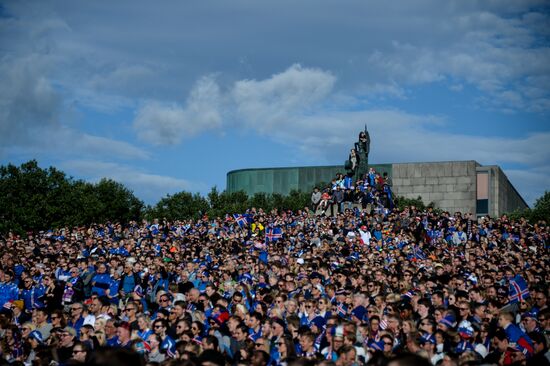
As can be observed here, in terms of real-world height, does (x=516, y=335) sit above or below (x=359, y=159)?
below

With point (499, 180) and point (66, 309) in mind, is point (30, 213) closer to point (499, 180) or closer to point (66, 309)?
point (66, 309)

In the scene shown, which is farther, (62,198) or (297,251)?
(62,198)

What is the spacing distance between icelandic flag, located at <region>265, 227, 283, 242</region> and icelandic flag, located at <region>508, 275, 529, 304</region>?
1561 centimetres

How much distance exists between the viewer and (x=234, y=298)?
14.8 metres

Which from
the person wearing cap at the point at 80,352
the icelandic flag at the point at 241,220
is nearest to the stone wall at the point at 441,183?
the icelandic flag at the point at 241,220

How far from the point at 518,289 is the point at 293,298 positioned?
17.0ft

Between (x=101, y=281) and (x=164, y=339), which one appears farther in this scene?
(x=101, y=281)

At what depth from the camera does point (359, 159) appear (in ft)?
131

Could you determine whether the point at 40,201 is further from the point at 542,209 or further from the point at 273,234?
the point at 542,209

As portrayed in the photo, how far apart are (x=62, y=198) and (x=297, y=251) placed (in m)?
44.3

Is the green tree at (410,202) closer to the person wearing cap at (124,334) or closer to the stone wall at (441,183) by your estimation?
the stone wall at (441,183)

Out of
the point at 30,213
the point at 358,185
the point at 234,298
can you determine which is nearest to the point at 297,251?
the point at 234,298

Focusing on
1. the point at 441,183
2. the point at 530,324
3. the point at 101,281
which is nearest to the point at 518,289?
the point at 530,324

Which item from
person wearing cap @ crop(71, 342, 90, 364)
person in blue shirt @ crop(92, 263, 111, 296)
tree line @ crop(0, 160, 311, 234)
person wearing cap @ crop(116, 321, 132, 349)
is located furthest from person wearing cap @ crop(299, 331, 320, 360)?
tree line @ crop(0, 160, 311, 234)
